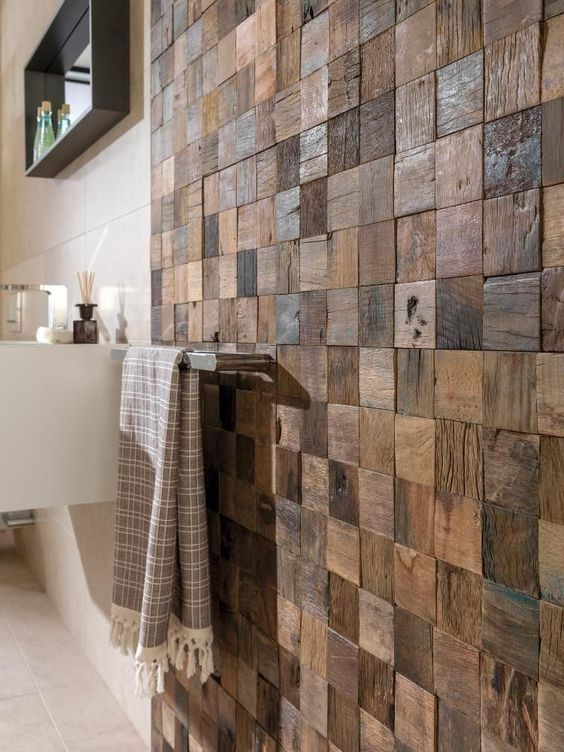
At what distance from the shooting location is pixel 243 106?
1.20 metres

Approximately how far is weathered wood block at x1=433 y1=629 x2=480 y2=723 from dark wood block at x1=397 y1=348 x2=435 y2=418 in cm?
25

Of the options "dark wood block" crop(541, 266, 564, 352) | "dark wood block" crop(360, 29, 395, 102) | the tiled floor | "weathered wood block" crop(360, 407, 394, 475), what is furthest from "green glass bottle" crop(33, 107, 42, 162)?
"dark wood block" crop(541, 266, 564, 352)

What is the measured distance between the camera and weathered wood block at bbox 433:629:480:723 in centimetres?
77

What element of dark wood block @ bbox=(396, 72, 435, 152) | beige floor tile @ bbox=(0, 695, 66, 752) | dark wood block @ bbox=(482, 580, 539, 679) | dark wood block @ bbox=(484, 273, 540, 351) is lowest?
beige floor tile @ bbox=(0, 695, 66, 752)

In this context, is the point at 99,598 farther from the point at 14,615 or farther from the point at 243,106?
the point at 243,106

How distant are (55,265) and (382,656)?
6.10 ft

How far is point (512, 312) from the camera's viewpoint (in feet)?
2.35

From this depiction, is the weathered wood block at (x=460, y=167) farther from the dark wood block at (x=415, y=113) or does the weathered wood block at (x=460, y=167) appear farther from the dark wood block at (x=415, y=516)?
the dark wood block at (x=415, y=516)

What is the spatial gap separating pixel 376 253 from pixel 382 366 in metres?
0.14

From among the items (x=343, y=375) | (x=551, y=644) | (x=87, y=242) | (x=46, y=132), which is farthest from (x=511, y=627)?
(x=46, y=132)

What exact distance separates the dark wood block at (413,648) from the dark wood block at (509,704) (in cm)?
8

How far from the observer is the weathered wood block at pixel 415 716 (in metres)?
0.83

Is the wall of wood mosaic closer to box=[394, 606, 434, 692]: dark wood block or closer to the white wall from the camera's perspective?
box=[394, 606, 434, 692]: dark wood block

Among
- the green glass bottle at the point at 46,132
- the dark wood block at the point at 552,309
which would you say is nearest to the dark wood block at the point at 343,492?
the dark wood block at the point at 552,309
